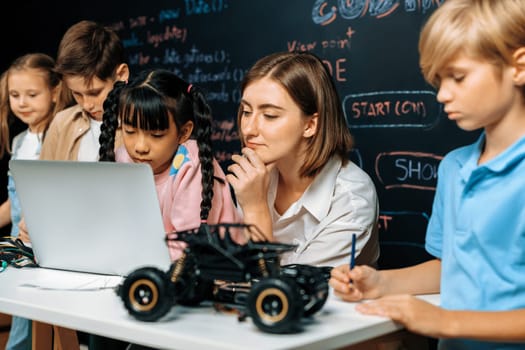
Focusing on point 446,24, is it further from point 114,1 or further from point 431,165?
point 114,1

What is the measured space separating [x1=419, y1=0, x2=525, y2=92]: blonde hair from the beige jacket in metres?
1.61

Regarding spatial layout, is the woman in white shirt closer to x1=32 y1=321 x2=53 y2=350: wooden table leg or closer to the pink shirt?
the pink shirt

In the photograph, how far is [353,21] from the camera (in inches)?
113

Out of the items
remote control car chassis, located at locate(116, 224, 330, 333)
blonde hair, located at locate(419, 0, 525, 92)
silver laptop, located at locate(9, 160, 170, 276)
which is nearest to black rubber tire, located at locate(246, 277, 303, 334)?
remote control car chassis, located at locate(116, 224, 330, 333)

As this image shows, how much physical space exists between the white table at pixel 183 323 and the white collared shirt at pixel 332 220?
388 millimetres

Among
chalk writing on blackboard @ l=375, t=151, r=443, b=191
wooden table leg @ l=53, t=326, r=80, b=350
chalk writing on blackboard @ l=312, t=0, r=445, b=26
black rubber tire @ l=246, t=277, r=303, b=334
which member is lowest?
wooden table leg @ l=53, t=326, r=80, b=350

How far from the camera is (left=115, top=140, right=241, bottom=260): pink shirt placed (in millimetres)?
1816

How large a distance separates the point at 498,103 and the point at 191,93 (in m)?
0.91

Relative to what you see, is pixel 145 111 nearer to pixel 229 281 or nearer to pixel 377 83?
pixel 229 281

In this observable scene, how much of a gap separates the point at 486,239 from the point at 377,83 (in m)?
1.52

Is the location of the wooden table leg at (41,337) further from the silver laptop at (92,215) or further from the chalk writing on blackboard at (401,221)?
the chalk writing on blackboard at (401,221)

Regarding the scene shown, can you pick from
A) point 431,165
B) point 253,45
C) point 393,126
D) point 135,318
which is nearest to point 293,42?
point 253,45

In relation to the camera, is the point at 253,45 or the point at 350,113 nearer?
the point at 350,113

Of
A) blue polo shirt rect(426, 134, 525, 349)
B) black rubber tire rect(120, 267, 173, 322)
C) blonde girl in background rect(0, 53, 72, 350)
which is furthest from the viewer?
blonde girl in background rect(0, 53, 72, 350)
